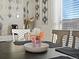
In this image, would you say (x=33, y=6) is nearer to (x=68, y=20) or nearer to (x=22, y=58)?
(x=68, y=20)

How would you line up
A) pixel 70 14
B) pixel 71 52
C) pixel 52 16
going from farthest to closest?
pixel 52 16
pixel 70 14
pixel 71 52

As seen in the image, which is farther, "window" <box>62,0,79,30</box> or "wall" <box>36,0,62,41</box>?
"wall" <box>36,0,62,41</box>

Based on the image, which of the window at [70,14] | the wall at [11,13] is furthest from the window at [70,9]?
the wall at [11,13]

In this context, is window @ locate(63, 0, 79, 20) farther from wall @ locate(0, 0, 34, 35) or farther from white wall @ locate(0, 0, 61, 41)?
wall @ locate(0, 0, 34, 35)

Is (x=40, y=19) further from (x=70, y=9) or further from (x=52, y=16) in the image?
(x=70, y=9)

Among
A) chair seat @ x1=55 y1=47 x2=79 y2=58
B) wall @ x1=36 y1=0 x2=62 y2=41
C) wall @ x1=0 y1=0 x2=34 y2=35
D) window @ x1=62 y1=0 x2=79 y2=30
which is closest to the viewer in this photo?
chair seat @ x1=55 y1=47 x2=79 y2=58

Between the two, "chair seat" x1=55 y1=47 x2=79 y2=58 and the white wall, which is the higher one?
the white wall

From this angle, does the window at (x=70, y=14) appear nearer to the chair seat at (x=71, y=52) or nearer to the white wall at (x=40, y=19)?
the white wall at (x=40, y=19)

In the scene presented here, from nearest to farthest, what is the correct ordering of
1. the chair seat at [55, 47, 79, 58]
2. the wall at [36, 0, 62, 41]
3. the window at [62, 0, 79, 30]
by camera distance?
the chair seat at [55, 47, 79, 58]
the window at [62, 0, 79, 30]
the wall at [36, 0, 62, 41]

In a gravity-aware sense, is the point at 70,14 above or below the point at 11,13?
below

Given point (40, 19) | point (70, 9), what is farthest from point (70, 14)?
point (40, 19)

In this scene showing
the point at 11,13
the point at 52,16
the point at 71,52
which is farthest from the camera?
the point at 11,13

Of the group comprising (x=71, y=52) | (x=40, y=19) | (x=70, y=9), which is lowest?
(x=71, y=52)

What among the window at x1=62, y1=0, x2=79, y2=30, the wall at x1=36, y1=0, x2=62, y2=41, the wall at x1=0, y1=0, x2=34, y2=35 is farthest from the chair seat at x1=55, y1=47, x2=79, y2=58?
the wall at x1=0, y1=0, x2=34, y2=35
